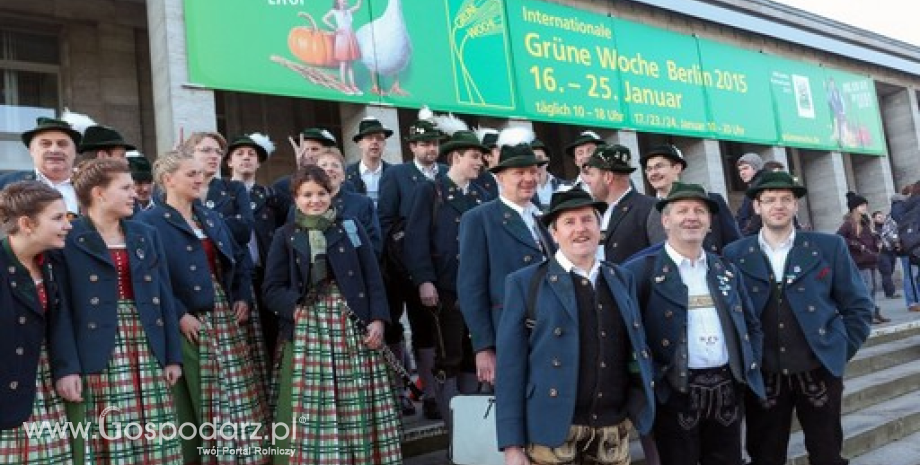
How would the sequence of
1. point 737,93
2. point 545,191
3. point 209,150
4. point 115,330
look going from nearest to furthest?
point 115,330 < point 209,150 < point 545,191 < point 737,93

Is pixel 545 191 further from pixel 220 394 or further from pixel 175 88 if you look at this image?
pixel 175 88

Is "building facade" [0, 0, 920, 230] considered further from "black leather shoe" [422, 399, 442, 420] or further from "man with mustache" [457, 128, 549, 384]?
"man with mustache" [457, 128, 549, 384]

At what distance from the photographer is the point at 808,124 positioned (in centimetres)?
1964

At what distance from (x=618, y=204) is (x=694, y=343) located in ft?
4.20

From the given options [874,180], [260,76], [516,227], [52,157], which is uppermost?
[260,76]

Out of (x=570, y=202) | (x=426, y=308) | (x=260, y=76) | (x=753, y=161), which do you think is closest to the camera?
(x=570, y=202)

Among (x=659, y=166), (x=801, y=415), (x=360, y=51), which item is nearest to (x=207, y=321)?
(x=659, y=166)

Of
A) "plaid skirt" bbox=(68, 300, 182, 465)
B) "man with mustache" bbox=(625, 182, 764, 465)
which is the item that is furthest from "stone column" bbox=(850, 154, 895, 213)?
"plaid skirt" bbox=(68, 300, 182, 465)

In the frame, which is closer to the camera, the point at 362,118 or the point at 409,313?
the point at 409,313

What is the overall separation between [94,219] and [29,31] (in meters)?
10.2

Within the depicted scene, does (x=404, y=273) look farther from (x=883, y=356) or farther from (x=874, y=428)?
(x=883, y=356)

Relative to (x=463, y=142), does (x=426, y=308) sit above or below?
below

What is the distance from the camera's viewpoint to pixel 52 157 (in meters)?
4.21

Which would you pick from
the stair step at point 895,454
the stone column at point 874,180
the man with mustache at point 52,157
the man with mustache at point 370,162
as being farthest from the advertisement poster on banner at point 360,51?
the stone column at point 874,180
